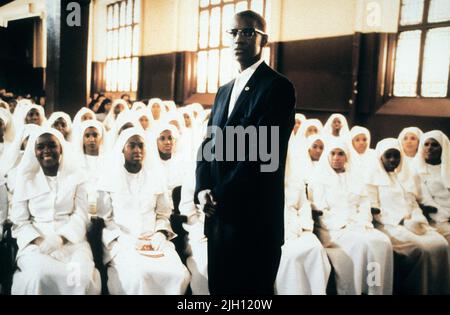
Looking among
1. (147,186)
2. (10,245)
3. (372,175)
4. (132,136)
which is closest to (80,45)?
(132,136)

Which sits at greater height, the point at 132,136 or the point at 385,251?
the point at 132,136

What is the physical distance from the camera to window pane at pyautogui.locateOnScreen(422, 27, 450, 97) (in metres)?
2.38

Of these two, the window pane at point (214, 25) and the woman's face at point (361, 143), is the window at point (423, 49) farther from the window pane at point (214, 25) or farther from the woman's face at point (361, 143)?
the window pane at point (214, 25)

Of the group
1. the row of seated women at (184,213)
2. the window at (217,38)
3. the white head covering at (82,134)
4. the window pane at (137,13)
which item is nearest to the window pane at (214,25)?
the window at (217,38)

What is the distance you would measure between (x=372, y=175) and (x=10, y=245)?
193cm

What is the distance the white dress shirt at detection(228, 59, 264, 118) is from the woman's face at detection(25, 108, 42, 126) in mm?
1766

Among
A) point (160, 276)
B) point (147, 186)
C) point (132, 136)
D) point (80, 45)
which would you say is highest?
point (80, 45)

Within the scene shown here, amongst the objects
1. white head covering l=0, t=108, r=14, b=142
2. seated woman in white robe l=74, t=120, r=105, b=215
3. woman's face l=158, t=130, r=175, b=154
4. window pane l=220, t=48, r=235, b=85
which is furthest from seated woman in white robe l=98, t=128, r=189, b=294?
Result: window pane l=220, t=48, r=235, b=85

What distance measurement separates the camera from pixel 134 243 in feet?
6.13

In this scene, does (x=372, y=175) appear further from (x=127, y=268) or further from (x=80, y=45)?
(x=80, y=45)

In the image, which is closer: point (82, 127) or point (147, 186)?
point (147, 186)

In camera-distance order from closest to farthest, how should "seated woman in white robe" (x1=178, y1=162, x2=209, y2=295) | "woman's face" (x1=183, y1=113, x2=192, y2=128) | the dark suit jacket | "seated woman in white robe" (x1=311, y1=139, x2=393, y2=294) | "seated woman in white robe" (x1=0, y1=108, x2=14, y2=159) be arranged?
1. the dark suit jacket
2. "seated woman in white robe" (x1=178, y1=162, x2=209, y2=295)
3. "seated woman in white robe" (x1=311, y1=139, x2=393, y2=294)
4. "seated woman in white robe" (x1=0, y1=108, x2=14, y2=159)
5. "woman's face" (x1=183, y1=113, x2=192, y2=128)

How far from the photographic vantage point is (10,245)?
5.64 feet

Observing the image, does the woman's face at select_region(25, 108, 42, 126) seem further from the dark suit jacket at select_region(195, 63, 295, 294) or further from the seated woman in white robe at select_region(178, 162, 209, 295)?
the dark suit jacket at select_region(195, 63, 295, 294)
